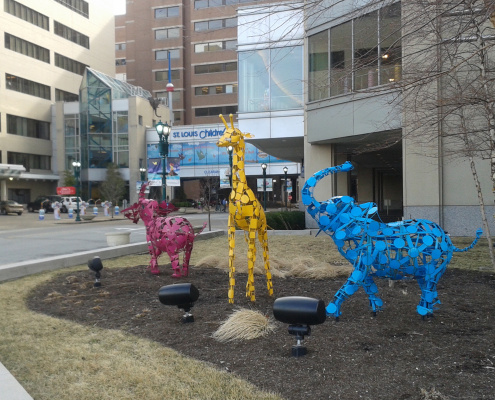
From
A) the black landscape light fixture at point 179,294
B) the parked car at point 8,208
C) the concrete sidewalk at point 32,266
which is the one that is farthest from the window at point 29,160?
the black landscape light fixture at point 179,294

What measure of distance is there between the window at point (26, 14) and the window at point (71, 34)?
1.50 meters

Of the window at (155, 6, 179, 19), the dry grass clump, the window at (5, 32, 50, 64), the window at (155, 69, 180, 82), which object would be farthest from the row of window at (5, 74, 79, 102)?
the dry grass clump

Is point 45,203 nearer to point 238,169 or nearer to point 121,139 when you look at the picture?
point 121,139

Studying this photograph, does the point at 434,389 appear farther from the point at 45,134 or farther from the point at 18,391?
the point at 45,134

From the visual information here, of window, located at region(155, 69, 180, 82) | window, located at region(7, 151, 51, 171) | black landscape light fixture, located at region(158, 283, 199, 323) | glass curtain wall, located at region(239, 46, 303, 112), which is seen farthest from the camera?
window, located at region(155, 69, 180, 82)

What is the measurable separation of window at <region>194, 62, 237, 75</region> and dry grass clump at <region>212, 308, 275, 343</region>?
229ft

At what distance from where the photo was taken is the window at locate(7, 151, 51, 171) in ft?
195

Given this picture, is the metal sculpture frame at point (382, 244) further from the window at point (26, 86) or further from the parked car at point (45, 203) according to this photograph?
the window at point (26, 86)

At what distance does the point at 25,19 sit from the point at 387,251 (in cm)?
6477

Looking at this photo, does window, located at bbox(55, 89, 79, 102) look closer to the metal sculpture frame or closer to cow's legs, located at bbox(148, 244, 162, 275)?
cow's legs, located at bbox(148, 244, 162, 275)

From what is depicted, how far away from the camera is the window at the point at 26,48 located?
57.5 meters

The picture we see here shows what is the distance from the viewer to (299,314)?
4926 mm

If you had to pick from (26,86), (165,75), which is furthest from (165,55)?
(26,86)

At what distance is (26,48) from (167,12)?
23519 millimetres
